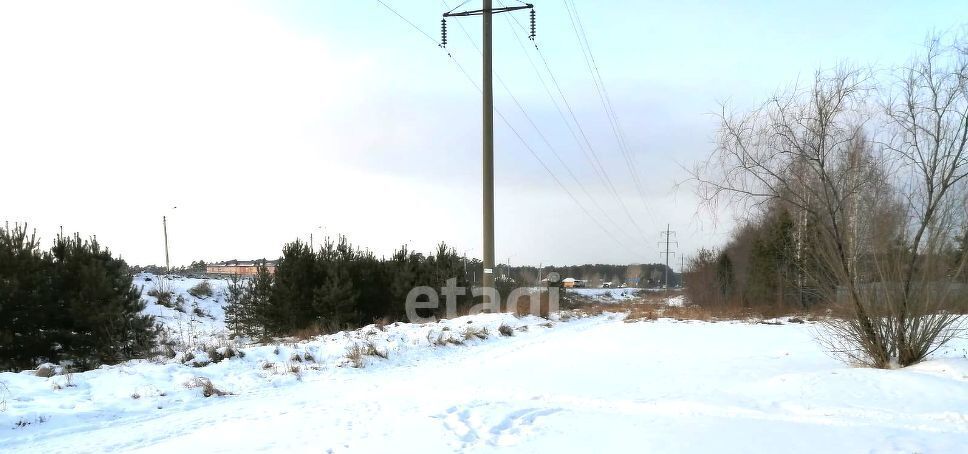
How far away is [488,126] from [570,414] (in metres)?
15.0

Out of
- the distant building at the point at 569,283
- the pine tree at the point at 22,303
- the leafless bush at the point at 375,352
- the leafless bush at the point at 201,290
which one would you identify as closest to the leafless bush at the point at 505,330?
the leafless bush at the point at 375,352

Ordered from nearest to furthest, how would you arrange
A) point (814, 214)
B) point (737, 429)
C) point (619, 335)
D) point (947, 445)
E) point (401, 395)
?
1. point (947, 445)
2. point (737, 429)
3. point (401, 395)
4. point (814, 214)
5. point (619, 335)

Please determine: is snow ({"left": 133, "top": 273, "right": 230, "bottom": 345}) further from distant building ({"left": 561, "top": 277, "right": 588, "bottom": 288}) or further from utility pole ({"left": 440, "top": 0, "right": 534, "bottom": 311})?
distant building ({"left": 561, "top": 277, "right": 588, "bottom": 288})

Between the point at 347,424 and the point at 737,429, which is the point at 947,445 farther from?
the point at 347,424

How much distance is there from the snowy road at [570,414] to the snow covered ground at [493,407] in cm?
3

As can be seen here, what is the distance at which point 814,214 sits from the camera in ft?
31.8

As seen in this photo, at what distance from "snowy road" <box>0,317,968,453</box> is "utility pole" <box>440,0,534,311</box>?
10375 millimetres

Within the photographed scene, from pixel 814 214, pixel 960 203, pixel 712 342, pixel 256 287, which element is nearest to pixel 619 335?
pixel 712 342

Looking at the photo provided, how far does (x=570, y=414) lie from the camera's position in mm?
6758

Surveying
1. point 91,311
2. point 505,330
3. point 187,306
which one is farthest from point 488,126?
point 187,306

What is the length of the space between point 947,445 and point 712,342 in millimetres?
11062

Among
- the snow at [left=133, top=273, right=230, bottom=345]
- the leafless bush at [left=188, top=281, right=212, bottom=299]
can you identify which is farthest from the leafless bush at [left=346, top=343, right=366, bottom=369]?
the leafless bush at [left=188, top=281, right=212, bottom=299]

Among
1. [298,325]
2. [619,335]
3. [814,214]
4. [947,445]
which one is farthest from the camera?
[298,325]

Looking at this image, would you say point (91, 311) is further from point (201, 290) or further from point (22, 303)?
point (201, 290)
